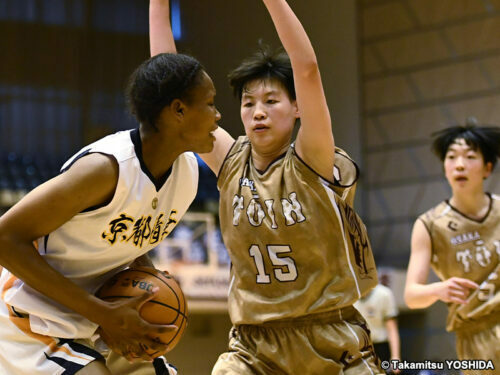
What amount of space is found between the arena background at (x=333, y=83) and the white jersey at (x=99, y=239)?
5.98m

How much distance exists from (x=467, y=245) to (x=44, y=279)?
3015 mm

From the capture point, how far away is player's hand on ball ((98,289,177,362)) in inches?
89.3

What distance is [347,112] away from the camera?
426 inches

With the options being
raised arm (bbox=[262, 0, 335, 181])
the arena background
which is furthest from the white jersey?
the arena background

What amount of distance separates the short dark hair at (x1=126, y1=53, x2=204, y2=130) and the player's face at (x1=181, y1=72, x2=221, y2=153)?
0.10 feet

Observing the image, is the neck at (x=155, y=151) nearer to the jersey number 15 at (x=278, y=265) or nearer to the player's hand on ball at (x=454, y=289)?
the jersey number 15 at (x=278, y=265)

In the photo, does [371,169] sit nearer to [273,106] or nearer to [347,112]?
[347,112]

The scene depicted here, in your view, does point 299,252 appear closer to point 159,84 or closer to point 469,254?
point 159,84

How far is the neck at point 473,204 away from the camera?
4523mm

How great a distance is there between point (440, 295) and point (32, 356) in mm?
2460

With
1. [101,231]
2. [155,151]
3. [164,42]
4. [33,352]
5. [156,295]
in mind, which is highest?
[164,42]

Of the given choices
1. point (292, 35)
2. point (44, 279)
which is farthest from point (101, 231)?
point (292, 35)

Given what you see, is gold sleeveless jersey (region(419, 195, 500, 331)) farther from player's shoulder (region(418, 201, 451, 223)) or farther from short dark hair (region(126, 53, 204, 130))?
short dark hair (region(126, 53, 204, 130))

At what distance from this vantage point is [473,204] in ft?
14.9
